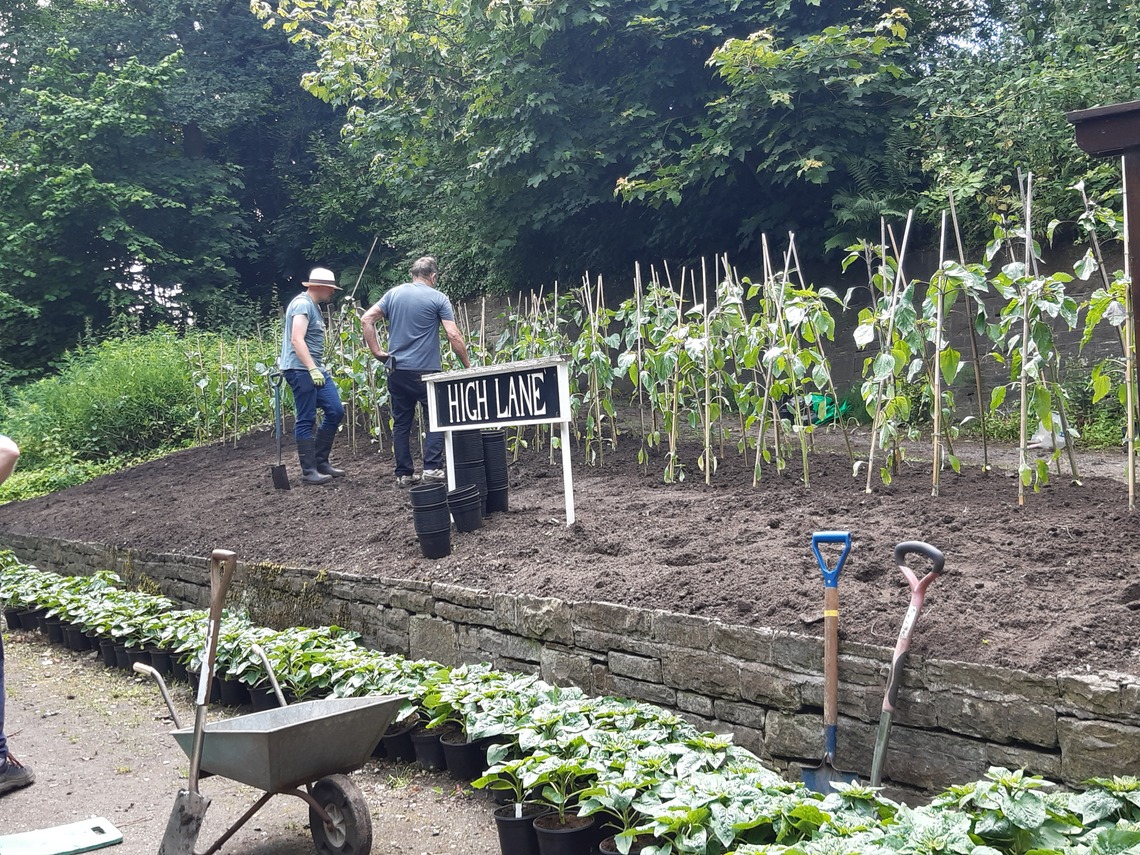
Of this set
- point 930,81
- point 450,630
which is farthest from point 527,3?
point 450,630

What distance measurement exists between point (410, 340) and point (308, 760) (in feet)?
14.2

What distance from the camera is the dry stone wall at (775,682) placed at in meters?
2.84

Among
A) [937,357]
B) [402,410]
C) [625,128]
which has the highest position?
[625,128]

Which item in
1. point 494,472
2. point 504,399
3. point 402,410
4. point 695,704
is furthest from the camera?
point 402,410

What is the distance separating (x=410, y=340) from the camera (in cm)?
713

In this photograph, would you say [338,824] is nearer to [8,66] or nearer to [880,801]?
[880,801]

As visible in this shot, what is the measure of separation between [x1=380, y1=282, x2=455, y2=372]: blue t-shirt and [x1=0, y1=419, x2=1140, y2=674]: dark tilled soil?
3.49ft

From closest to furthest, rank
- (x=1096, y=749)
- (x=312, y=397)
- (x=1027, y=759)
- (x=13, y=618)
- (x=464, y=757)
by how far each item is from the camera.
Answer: (x=1096, y=749) → (x=1027, y=759) → (x=464, y=757) → (x=13, y=618) → (x=312, y=397)

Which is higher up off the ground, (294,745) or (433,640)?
(294,745)

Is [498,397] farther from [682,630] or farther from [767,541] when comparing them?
[682,630]

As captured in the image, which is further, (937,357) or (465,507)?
(465,507)

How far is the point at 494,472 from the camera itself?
243 inches

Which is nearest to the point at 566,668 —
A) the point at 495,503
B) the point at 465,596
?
the point at 465,596

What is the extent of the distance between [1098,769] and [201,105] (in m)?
20.3
